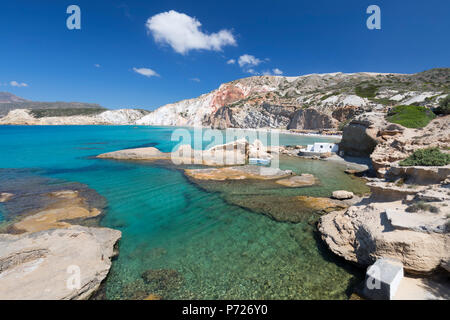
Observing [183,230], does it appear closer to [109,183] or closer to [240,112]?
[109,183]

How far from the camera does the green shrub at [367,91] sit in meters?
73.9

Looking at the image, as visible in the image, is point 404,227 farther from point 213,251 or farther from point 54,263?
point 54,263

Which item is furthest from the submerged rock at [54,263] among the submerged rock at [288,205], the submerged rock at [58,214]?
the submerged rock at [288,205]

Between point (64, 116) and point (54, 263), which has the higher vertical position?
point (64, 116)

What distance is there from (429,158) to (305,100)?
8782 centimetres

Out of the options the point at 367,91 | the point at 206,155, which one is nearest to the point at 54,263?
the point at 206,155

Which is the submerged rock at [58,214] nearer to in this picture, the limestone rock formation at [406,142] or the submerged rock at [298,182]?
the submerged rock at [298,182]

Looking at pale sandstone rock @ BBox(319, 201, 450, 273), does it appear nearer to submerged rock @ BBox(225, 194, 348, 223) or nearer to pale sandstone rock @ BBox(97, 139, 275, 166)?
submerged rock @ BBox(225, 194, 348, 223)

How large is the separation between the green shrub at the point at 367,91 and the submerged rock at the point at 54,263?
301ft

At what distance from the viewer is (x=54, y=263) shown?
5543 millimetres

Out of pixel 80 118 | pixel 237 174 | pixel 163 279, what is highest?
pixel 80 118

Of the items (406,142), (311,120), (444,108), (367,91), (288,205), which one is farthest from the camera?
(367,91)
